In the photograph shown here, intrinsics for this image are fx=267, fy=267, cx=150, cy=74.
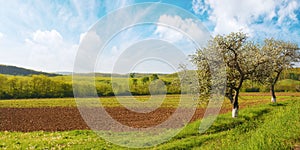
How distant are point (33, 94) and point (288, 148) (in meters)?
96.4

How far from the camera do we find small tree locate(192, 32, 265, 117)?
23375mm

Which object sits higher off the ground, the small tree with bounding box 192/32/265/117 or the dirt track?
the small tree with bounding box 192/32/265/117

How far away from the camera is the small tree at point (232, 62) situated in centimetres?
2338

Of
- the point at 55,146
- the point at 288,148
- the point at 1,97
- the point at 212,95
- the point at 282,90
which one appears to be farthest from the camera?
the point at 282,90

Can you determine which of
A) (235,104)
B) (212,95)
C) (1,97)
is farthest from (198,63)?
(1,97)

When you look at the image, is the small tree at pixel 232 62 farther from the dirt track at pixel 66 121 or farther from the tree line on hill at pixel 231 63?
the dirt track at pixel 66 121

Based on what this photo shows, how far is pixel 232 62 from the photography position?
2400cm

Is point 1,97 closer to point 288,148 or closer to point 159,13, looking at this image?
point 159,13

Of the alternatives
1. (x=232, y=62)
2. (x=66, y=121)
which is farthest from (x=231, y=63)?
(x=66, y=121)

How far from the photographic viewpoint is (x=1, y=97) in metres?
90.8

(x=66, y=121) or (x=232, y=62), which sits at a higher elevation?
(x=232, y=62)

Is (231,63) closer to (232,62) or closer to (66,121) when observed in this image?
(232,62)

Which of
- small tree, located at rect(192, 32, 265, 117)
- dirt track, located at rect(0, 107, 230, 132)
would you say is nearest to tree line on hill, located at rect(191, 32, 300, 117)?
small tree, located at rect(192, 32, 265, 117)

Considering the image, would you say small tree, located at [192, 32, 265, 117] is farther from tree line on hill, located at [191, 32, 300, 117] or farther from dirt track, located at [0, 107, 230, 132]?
dirt track, located at [0, 107, 230, 132]
